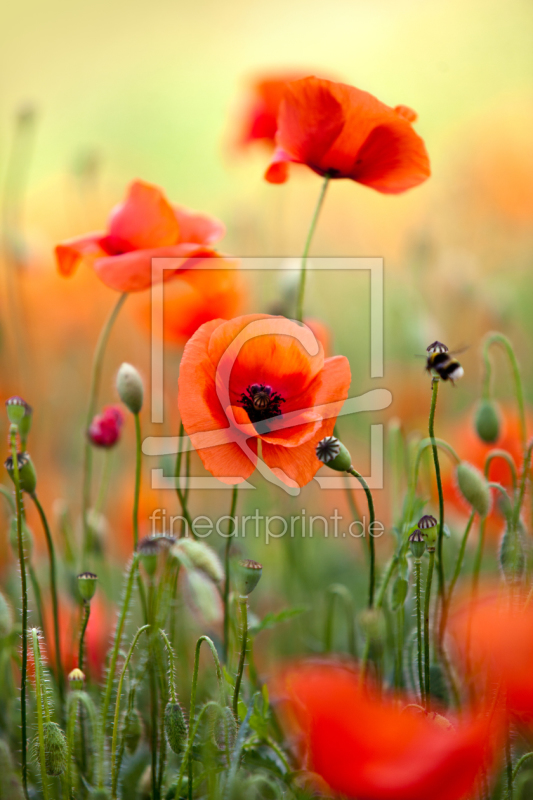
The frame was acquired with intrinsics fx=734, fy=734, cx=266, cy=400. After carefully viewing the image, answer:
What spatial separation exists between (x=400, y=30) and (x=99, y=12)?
1.41m

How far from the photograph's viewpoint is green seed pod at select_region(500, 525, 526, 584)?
2.17 feet

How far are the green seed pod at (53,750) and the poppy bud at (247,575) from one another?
0.19 meters

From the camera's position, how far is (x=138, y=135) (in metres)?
3.26

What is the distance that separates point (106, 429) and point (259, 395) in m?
0.24

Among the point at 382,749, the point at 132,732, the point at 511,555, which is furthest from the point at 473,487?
the point at 132,732

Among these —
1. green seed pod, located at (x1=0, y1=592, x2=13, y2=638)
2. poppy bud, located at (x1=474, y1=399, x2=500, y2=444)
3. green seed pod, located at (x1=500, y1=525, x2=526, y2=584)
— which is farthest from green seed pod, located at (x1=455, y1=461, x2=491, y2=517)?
green seed pod, located at (x1=0, y1=592, x2=13, y2=638)

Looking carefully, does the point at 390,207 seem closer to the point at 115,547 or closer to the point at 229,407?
the point at 115,547

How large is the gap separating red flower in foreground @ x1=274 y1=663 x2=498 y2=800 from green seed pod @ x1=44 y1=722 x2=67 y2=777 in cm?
25

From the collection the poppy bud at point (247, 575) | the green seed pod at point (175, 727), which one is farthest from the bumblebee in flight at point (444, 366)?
the green seed pod at point (175, 727)

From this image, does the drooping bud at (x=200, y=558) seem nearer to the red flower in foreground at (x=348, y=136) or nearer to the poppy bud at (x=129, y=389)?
the poppy bud at (x=129, y=389)

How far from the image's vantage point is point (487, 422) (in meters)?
0.85

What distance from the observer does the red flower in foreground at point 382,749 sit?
1.41 feet

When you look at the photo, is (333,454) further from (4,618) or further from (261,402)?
(4,618)

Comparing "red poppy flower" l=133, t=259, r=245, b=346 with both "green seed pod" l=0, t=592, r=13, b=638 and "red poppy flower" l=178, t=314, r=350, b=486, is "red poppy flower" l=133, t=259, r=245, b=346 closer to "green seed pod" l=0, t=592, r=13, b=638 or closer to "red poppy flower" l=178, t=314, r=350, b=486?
"red poppy flower" l=178, t=314, r=350, b=486
